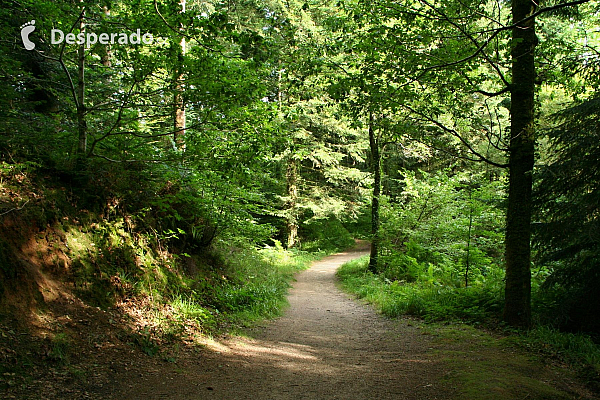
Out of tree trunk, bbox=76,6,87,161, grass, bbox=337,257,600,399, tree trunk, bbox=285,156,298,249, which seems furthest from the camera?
tree trunk, bbox=285,156,298,249

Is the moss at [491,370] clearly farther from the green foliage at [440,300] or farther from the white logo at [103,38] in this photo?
the white logo at [103,38]

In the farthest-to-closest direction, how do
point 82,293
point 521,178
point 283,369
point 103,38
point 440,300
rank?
point 440,300 → point 521,178 → point 103,38 → point 283,369 → point 82,293

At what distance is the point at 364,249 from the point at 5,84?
25.0 meters

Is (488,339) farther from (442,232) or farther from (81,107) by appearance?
(81,107)

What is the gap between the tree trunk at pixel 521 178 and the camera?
20.5 feet

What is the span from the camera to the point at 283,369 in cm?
530

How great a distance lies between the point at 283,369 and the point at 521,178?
16.9 ft

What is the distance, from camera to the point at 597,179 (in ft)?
17.0

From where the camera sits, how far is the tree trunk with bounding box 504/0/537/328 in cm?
624

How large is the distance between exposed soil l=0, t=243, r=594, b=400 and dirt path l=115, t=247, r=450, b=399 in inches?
0.5

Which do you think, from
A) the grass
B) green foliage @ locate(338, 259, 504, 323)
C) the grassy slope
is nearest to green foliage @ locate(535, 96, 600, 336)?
the grass

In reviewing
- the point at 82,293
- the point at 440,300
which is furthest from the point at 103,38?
the point at 440,300

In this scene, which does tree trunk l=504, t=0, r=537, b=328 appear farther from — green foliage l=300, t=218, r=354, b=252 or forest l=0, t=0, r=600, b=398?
green foliage l=300, t=218, r=354, b=252

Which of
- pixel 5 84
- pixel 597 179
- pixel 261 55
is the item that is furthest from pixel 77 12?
pixel 597 179
